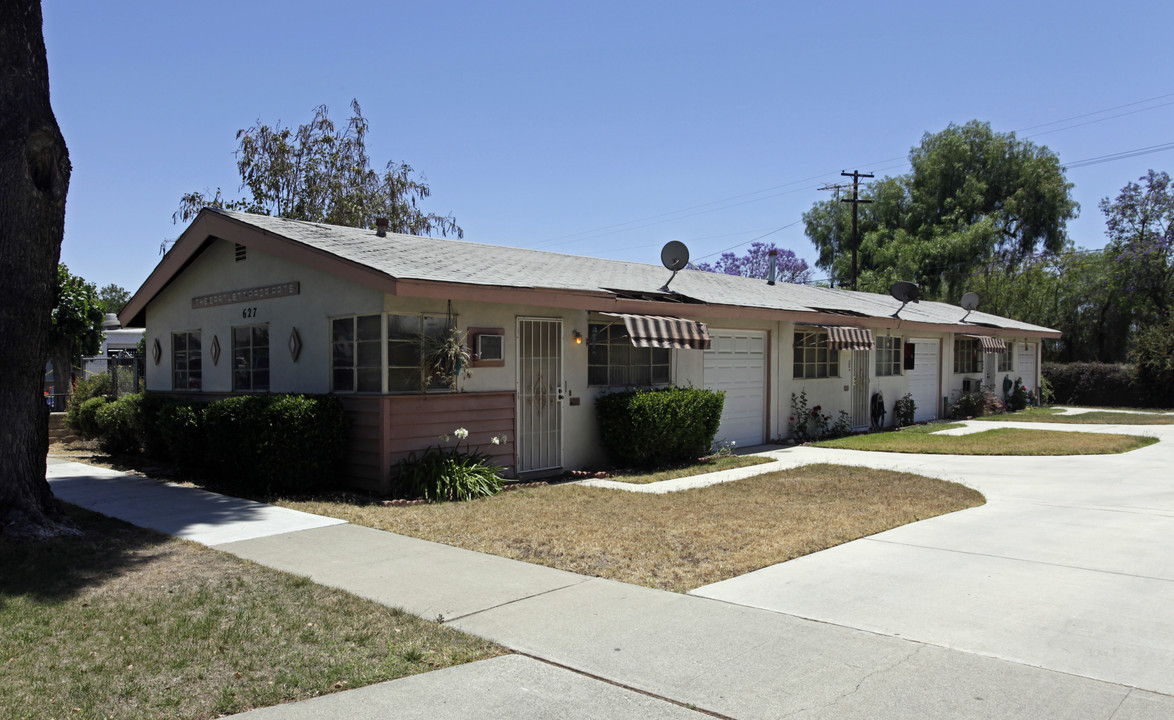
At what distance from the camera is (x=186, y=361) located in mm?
14445

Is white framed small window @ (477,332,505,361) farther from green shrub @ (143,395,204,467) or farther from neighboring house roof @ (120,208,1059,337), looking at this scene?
green shrub @ (143,395,204,467)

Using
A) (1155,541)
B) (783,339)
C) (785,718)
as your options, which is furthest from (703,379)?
(785,718)

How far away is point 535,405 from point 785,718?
26.5 ft

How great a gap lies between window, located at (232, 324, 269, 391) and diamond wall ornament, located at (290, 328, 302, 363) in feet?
2.78

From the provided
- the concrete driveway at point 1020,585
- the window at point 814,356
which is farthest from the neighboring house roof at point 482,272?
the concrete driveway at point 1020,585

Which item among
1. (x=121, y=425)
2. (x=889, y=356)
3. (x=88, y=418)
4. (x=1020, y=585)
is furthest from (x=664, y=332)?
(x=88, y=418)

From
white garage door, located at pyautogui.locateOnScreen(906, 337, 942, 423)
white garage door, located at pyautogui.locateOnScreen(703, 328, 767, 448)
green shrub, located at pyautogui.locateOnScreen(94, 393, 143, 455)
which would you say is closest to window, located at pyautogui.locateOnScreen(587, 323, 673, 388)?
white garage door, located at pyautogui.locateOnScreen(703, 328, 767, 448)

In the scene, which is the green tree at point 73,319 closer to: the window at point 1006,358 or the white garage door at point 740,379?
the white garage door at point 740,379

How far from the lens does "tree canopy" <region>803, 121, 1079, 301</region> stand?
39719mm

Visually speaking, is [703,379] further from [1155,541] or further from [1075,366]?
[1075,366]

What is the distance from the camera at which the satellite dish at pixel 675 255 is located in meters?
15.1

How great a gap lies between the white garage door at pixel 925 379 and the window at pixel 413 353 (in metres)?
14.5

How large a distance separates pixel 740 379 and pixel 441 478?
7.28 meters

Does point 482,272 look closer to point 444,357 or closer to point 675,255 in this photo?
point 444,357
